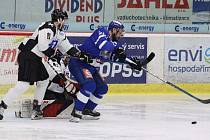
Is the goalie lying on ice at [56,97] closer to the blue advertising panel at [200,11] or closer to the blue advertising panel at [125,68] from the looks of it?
the blue advertising panel at [125,68]

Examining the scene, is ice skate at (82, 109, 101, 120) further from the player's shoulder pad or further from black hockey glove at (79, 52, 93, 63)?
the player's shoulder pad

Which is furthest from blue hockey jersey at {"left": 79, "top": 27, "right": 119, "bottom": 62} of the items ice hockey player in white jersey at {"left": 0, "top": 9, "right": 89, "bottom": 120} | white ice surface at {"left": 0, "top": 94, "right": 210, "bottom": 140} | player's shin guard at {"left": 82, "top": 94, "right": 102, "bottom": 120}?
white ice surface at {"left": 0, "top": 94, "right": 210, "bottom": 140}

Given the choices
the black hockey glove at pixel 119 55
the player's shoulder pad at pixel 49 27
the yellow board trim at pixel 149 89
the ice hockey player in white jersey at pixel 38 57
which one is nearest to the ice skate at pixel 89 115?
the ice hockey player in white jersey at pixel 38 57

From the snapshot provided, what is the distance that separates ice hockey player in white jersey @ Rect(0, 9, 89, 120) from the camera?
6.57m

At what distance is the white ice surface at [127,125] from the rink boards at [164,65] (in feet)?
3.35

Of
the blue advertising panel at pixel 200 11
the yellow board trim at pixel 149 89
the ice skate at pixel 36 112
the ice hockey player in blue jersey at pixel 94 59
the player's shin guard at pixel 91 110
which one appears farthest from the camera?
the blue advertising panel at pixel 200 11

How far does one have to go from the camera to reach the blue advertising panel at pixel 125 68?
9.70 meters

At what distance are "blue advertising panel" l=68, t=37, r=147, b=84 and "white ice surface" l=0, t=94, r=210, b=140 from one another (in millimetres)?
980

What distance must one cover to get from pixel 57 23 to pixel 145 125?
52.6 inches

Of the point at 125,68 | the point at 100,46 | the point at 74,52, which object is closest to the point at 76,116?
the point at 74,52

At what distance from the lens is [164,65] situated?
1008cm

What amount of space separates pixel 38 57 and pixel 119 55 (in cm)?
81

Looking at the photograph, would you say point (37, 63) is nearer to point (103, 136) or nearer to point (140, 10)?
point (103, 136)

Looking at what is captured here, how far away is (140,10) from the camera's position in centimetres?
1207
